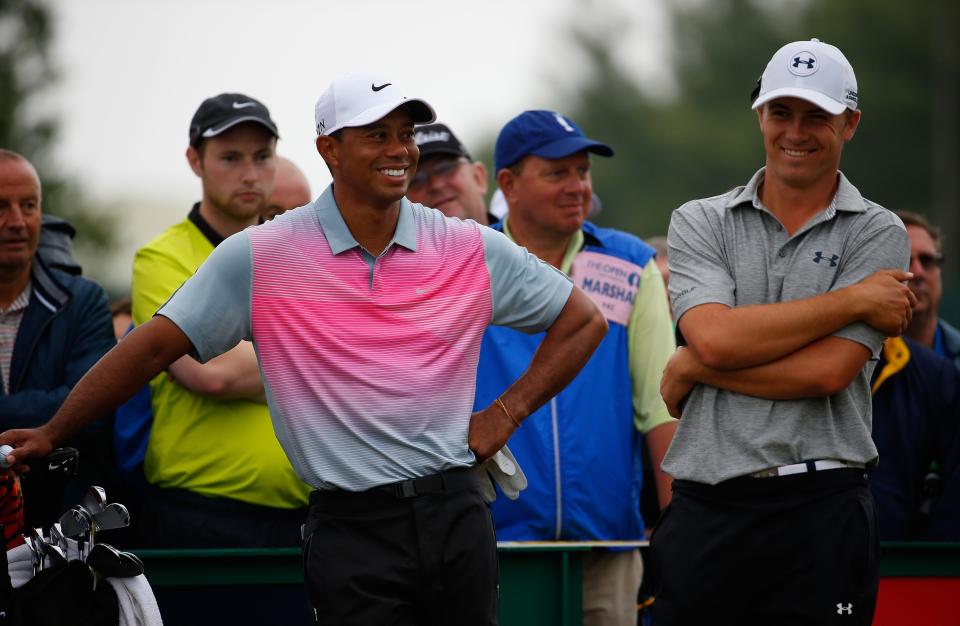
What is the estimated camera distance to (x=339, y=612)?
13.4ft

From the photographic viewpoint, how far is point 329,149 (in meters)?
4.48

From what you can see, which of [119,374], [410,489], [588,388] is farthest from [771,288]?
[119,374]

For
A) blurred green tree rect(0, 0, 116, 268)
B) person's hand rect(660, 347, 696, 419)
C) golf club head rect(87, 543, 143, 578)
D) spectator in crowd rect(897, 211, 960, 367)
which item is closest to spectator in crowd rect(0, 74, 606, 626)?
golf club head rect(87, 543, 143, 578)

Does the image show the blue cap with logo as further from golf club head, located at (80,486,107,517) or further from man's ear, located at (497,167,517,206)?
golf club head, located at (80,486,107,517)

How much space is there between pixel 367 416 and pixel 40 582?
1.17 meters

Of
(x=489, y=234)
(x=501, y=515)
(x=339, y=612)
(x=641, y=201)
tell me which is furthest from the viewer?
(x=641, y=201)

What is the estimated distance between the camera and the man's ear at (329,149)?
444 centimetres

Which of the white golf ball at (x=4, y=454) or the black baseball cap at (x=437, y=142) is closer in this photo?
the white golf ball at (x=4, y=454)

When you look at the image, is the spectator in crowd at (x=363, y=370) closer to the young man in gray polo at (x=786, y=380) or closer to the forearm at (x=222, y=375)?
the young man in gray polo at (x=786, y=380)

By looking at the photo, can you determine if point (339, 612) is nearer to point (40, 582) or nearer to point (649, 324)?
point (40, 582)

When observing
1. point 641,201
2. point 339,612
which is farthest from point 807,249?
point 641,201

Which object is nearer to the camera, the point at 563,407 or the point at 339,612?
the point at 339,612

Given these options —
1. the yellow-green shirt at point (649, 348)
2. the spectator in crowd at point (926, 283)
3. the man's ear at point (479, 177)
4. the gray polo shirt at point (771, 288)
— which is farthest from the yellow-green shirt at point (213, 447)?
the spectator in crowd at point (926, 283)

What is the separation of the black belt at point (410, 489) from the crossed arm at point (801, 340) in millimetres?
825
